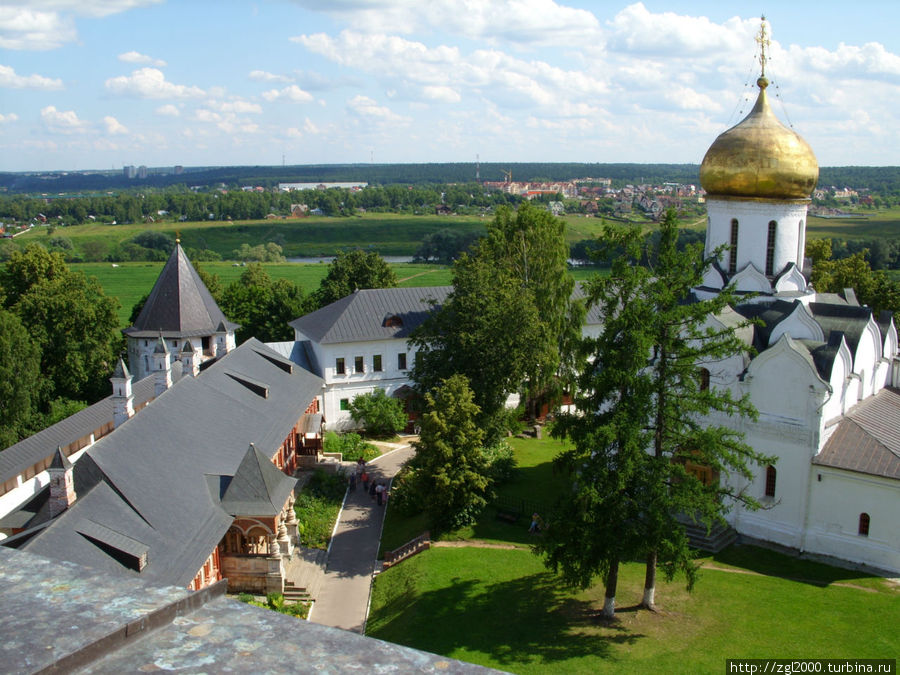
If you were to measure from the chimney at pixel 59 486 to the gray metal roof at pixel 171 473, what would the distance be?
0.45 meters

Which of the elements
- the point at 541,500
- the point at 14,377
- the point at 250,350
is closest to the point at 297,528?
the point at 541,500

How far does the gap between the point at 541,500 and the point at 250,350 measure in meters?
15.0

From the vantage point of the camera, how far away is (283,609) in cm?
1923

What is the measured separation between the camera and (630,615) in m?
19.5

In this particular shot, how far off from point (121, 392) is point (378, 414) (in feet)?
49.0

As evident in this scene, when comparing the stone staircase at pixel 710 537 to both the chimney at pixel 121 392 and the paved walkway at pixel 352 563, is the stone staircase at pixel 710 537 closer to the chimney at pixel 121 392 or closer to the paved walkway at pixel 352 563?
the paved walkway at pixel 352 563

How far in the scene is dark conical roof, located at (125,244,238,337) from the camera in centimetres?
3612

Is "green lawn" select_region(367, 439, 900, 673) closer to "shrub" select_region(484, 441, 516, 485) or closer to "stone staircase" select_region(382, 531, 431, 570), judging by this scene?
"stone staircase" select_region(382, 531, 431, 570)

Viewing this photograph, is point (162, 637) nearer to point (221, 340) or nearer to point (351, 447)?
point (351, 447)

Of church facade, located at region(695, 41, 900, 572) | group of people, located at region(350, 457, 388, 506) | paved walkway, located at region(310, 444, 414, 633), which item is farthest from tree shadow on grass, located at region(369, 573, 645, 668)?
group of people, located at region(350, 457, 388, 506)

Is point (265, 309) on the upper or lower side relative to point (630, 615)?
upper

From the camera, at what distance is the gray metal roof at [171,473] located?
16219 millimetres

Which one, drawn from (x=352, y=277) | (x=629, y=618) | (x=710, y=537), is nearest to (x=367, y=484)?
(x=710, y=537)

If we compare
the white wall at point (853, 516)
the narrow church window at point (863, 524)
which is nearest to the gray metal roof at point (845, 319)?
the white wall at point (853, 516)
